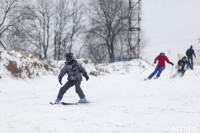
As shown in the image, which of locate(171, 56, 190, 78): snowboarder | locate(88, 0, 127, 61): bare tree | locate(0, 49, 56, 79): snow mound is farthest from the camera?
locate(88, 0, 127, 61): bare tree

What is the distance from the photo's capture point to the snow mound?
12.1 metres

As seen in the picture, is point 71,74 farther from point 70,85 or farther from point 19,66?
point 19,66

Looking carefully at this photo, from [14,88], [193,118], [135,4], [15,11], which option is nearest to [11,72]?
[14,88]

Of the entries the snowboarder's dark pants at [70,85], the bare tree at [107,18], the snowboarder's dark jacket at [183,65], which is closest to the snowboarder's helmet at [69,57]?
the snowboarder's dark pants at [70,85]

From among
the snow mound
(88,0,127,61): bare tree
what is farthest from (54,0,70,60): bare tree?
the snow mound

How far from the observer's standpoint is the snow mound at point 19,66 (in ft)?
39.7

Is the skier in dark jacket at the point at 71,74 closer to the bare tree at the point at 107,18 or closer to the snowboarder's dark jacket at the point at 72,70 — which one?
the snowboarder's dark jacket at the point at 72,70

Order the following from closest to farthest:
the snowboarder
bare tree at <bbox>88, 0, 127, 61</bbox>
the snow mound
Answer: the snow mound < the snowboarder < bare tree at <bbox>88, 0, 127, 61</bbox>

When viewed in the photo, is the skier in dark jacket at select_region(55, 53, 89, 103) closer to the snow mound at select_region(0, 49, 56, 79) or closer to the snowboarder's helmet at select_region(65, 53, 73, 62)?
the snowboarder's helmet at select_region(65, 53, 73, 62)

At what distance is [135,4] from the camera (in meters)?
29.6

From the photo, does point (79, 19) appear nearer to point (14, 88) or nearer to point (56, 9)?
point (56, 9)

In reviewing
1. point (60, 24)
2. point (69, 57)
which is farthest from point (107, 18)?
point (69, 57)

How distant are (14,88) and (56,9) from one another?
79.5 ft

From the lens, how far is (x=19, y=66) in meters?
12.8
